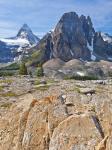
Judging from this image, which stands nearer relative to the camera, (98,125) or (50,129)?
(98,125)

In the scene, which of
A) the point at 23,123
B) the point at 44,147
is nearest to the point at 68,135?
the point at 44,147

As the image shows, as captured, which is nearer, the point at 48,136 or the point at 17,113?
the point at 48,136

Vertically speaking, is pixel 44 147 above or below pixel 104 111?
below

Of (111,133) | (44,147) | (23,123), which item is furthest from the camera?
(23,123)

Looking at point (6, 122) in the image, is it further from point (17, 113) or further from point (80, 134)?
point (80, 134)

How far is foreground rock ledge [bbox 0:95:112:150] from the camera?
1806 centimetres

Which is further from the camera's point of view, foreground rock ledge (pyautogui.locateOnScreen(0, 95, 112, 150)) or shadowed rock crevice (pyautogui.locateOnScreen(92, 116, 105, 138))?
shadowed rock crevice (pyautogui.locateOnScreen(92, 116, 105, 138))

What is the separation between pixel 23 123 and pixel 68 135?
3359 mm

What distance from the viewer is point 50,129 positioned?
1962 cm

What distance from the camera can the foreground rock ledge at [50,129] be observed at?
18.1m

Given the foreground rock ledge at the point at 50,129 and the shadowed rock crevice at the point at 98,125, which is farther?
the shadowed rock crevice at the point at 98,125

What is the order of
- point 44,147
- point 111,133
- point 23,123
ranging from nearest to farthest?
point 111,133 < point 44,147 < point 23,123

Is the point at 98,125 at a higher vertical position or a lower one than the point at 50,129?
higher

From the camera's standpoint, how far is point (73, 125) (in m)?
18.3
